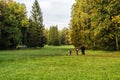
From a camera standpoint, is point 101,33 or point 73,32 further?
point 73,32

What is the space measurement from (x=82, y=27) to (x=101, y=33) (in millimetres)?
18140

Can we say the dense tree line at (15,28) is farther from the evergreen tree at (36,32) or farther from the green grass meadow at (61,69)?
the green grass meadow at (61,69)

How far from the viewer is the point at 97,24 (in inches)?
2504

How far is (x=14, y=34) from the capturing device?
9744 centimetres

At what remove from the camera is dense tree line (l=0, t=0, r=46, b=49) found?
313 feet

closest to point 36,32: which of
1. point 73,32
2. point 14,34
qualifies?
point 14,34

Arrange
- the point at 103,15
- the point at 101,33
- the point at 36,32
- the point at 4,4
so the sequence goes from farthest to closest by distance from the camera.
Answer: the point at 36,32 < the point at 4,4 < the point at 101,33 < the point at 103,15

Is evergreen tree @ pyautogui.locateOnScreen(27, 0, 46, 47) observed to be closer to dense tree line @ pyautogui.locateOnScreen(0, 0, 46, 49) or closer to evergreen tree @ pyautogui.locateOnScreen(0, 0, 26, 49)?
dense tree line @ pyautogui.locateOnScreen(0, 0, 46, 49)

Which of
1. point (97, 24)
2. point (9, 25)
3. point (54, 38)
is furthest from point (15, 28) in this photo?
point (54, 38)

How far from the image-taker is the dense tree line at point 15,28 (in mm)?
95500

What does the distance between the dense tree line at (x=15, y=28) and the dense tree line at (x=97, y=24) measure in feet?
63.5

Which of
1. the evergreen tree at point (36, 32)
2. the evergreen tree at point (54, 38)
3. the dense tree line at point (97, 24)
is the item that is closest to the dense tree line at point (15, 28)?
the evergreen tree at point (36, 32)

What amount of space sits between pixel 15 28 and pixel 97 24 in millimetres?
39151

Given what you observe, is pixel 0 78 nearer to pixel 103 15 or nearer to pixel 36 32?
pixel 103 15
